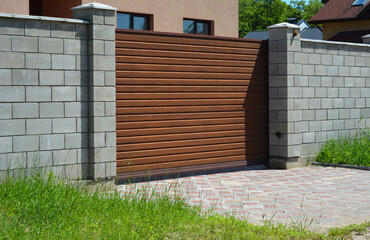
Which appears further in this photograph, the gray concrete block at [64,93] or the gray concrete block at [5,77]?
the gray concrete block at [64,93]

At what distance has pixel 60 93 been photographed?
803 cm

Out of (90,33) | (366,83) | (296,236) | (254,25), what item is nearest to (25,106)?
(90,33)

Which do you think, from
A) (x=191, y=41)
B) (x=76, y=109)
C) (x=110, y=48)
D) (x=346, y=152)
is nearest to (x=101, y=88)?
(x=76, y=109)

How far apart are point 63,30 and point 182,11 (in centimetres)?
880

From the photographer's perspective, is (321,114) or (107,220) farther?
(321,114)

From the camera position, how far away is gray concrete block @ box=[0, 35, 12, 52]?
24.4 ft

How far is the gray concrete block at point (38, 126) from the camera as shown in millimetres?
7699

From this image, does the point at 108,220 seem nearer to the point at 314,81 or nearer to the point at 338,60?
the point at 314,81

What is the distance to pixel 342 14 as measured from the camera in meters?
30.7

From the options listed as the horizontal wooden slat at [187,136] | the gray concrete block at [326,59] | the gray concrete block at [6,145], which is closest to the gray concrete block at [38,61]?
the gray concrete block at [6,145]

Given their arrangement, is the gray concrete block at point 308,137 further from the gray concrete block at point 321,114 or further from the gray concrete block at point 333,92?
the gray concrete block at point 333,92

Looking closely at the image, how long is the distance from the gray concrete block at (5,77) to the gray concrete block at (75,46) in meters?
0.96

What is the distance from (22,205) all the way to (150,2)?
10.7m

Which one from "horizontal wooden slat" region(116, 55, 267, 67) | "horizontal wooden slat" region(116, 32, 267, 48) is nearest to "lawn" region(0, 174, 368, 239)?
"horizontal wooden slat" region(116, 55, 267, 67)
